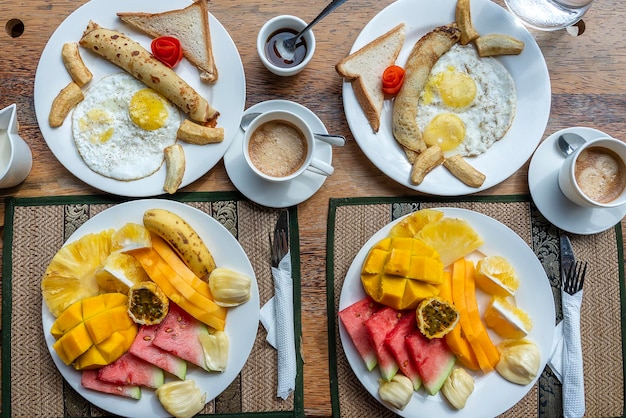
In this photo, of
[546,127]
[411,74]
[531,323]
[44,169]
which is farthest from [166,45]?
[531,323]

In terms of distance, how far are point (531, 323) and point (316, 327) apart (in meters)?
0.69

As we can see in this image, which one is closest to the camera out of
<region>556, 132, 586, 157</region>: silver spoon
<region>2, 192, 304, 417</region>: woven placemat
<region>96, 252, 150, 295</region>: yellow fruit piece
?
<region>96, 252, 150, 295</region>: yellow fruit piece

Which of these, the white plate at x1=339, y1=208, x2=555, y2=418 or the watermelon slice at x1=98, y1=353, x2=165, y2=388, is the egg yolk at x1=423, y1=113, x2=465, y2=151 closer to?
the white plate at x1=339, y1=208, x2=555, y2=418

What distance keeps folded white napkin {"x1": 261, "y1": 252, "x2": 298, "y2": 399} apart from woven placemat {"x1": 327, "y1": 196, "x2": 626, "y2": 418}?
13 cm

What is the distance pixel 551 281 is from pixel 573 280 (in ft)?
0.23

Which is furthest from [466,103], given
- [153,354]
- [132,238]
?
[153,354]

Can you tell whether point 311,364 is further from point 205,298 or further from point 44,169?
point 44,169

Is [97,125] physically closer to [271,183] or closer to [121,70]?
[121,70]

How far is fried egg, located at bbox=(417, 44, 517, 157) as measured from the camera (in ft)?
6.13

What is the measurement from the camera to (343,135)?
1905 mm

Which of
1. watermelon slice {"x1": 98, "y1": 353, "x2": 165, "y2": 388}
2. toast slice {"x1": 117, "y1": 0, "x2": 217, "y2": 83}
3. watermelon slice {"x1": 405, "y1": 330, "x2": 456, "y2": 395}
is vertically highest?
toast slice {"x1": 117, "y1": 0, "x2": 217, "y2": 83}

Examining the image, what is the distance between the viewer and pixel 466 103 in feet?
6.18

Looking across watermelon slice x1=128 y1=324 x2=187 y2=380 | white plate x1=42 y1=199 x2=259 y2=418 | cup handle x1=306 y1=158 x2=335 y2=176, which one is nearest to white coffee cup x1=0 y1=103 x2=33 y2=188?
white plate x1=42 y1=199 x2=259 y2=418

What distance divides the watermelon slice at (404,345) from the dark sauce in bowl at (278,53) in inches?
35.4
